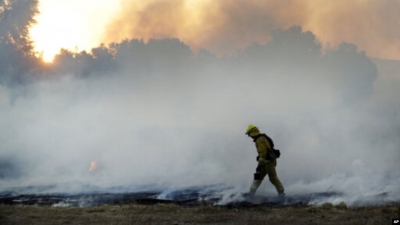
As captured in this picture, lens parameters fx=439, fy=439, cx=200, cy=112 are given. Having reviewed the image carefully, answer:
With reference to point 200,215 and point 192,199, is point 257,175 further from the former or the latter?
point 200,215

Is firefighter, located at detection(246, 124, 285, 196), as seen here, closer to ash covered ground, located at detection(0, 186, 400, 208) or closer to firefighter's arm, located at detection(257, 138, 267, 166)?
firefighter's arm, located at detection(257, 138, 267, 166)

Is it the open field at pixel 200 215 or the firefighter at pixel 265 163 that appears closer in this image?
the open field at pixel 200 215

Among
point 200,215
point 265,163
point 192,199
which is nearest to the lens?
point 200,215

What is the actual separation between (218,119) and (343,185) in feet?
58.8

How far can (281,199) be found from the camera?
42.6ft

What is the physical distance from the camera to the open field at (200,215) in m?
9.41

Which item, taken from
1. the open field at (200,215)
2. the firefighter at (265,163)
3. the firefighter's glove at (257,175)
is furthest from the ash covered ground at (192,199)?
the open field at (200,215)

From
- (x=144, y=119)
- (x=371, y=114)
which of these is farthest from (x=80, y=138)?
(x=371, y=114)

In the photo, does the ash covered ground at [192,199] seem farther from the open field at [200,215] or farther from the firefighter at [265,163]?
the open field at [200,215]

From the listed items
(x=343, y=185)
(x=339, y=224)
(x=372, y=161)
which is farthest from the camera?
(x=372, y=161)

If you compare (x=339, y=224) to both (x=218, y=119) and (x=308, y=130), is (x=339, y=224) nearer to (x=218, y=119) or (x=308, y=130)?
(x=308, y=130)

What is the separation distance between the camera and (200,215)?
10.8 metres

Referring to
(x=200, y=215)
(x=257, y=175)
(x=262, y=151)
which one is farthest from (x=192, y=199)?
(x=200, y=215)

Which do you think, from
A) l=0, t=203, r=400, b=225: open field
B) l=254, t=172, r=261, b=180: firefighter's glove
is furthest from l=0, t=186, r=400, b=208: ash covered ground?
l=0, t=203, r=400, b=225: open field
